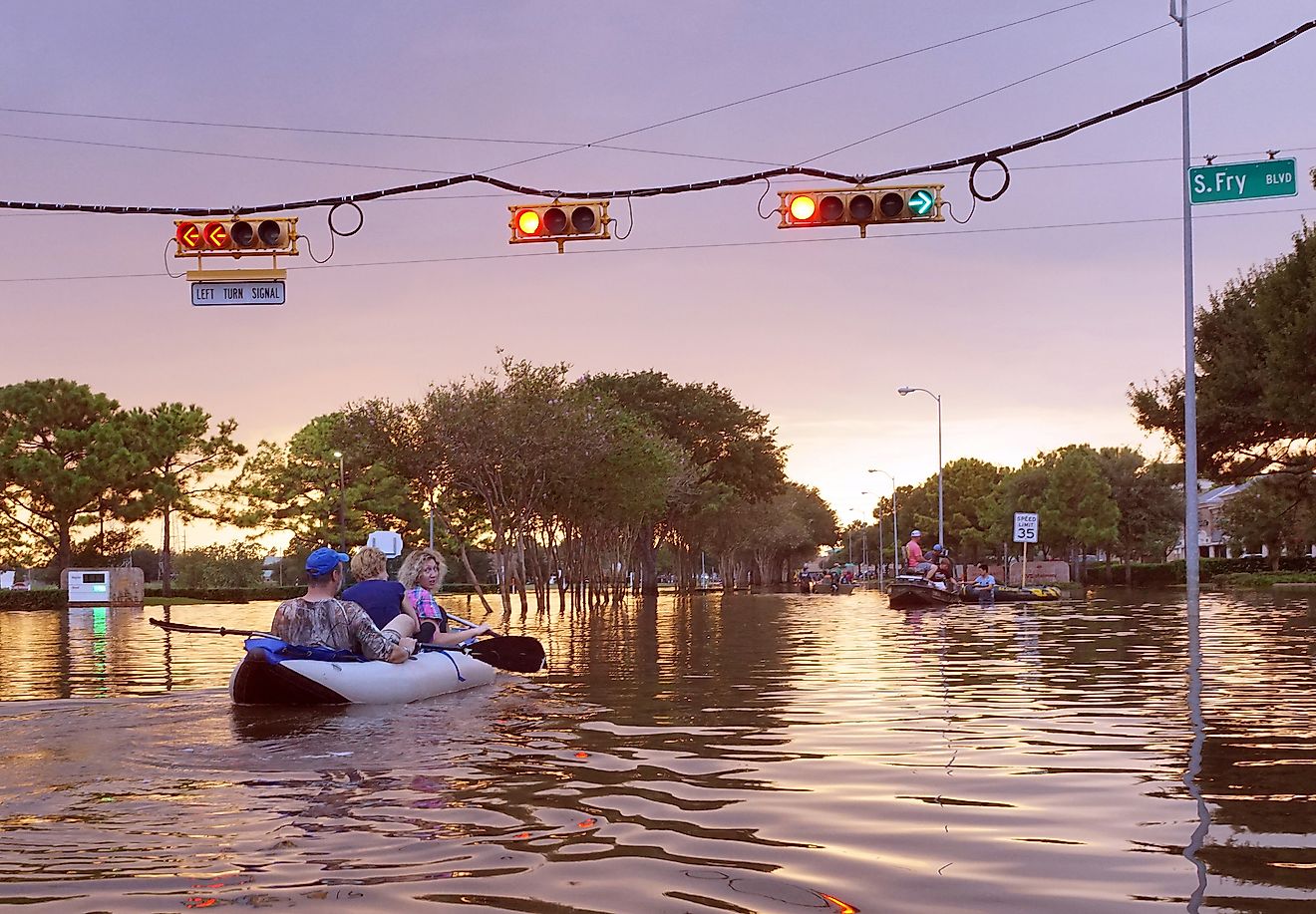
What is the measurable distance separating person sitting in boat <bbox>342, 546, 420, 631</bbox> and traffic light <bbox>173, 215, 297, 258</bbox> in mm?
6063

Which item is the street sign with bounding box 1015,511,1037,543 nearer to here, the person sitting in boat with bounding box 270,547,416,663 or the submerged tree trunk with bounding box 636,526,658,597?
the submerged tree trunk with bounding box 636,526,658,597

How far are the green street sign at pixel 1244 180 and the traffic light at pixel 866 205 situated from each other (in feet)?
15.3

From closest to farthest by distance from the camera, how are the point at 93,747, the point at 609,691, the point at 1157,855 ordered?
the point at 1157,855, the point at 93,747, the point at 609,691

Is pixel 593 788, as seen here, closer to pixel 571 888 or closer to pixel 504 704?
pixel 571 888

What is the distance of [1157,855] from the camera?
6.62 meters

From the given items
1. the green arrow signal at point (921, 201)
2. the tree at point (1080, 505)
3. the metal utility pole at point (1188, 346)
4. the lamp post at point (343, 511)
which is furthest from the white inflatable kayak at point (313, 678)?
the tree at point (1080, 505)

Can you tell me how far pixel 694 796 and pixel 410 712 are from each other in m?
5.91

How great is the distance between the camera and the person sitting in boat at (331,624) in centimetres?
1427

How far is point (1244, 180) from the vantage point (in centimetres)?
2106

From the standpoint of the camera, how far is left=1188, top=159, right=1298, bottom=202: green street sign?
67.2 ft

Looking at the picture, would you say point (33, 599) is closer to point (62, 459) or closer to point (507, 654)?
point (62, 459)

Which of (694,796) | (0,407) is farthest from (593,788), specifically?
(0,407)

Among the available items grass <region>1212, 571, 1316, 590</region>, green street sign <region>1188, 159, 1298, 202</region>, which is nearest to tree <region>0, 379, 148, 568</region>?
grass <region>1212, 571, 1316, 590</region>

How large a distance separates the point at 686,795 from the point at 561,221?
12.3 meters
